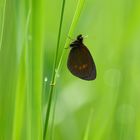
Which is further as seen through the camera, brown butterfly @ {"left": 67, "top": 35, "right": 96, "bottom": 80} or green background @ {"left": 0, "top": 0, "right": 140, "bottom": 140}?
brown butterfly @ {"left": 67, "top": 35, "right": 96, "bottom": 80}

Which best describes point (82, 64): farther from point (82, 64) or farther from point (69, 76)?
point (69, 76)

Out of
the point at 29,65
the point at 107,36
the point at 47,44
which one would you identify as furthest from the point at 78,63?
the point at 29,65

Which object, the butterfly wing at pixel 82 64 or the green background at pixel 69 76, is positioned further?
the butterfly wing at pixel 82 64

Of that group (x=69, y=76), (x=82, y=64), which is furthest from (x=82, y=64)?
(x=69, y=76)

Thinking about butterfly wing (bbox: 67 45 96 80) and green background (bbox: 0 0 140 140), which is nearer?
green background (bbox: 0 0 140 140)

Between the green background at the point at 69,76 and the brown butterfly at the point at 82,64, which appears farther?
the brown butterfly at the point at 82,64
